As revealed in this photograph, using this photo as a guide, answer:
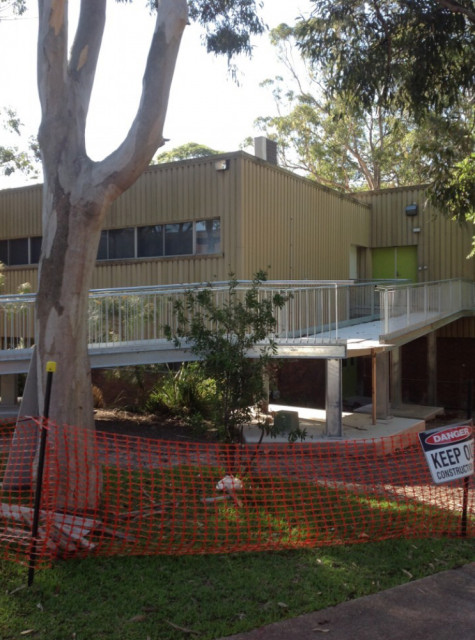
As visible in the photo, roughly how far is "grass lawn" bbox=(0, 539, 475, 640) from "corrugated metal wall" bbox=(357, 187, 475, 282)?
14257mm

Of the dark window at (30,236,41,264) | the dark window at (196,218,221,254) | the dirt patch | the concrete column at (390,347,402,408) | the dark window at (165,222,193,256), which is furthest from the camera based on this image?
the dark window at (30,236,41,264)

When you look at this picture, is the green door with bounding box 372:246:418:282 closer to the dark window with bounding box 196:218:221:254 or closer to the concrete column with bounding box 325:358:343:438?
the dark window with bounding box 196:218:221:254

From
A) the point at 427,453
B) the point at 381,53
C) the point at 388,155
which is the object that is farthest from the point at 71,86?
the point at 388,155

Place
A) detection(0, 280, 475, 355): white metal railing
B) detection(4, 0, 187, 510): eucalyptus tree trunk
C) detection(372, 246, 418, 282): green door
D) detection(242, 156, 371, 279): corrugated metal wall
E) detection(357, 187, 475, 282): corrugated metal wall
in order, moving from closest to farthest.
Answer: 1. detection(4, 0, 187, 510): eucalyptus tree trunk
2. detection(0, 280, 475, 355): white metal railing
3. detection(242, 156, 371, 279): corrugated metal wall
4. detection(357, 187, 475, 282): corrugated metal wall
5. detection(372, 246, 418, 282): green door

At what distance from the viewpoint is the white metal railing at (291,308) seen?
1066cm

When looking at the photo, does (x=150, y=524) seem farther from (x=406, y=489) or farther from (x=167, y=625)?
(x=406, y=489)

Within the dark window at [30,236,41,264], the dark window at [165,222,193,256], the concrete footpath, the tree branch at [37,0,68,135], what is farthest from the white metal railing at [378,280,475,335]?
the dark window at [30,236,41,264]

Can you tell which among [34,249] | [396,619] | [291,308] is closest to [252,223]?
[291,308]

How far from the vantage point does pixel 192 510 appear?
21.9 feet

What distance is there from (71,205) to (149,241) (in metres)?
8.33

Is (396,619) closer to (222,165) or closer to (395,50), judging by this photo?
(222,165)

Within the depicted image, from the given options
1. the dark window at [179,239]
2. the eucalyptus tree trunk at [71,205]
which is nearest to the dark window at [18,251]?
the dark window at [179,239]

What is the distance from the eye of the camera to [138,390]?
13.5m

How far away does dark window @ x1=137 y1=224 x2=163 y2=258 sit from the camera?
1481 centimetres
